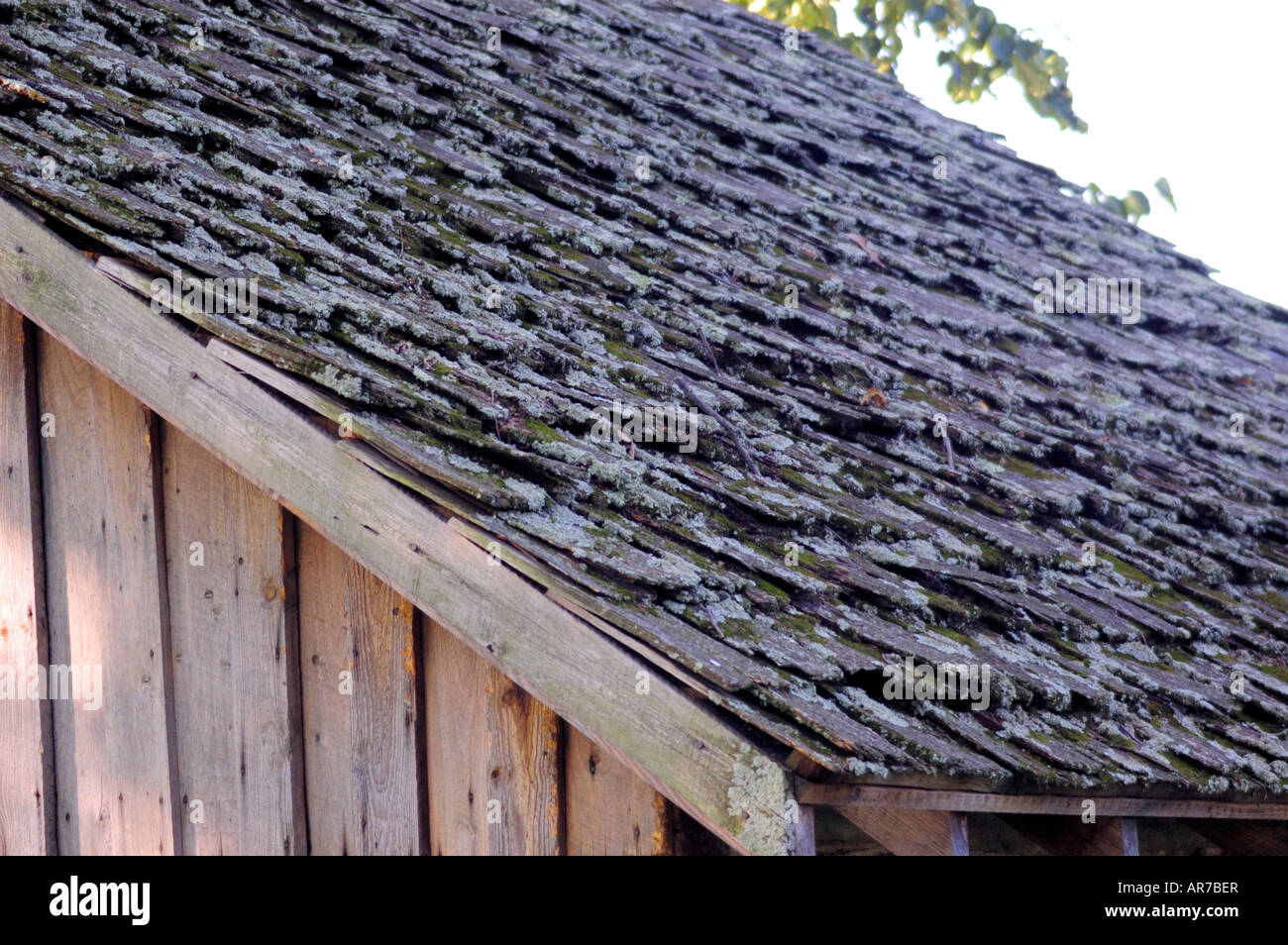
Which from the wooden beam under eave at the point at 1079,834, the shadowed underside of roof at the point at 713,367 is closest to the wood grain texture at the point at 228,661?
the shadowed underside of roof at the point at 713,367

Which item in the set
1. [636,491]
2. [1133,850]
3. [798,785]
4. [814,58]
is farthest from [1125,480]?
[814,58]

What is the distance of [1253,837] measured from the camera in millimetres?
3480

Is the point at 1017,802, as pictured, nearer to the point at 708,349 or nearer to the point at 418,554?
the point at 418,554

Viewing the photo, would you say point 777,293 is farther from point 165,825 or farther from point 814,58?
point 814,58

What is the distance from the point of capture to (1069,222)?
720 centimetres

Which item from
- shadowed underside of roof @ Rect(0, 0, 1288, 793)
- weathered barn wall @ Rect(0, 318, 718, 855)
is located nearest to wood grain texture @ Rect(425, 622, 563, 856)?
weathered barn wall @ Rect(0, 318, 718, 855)

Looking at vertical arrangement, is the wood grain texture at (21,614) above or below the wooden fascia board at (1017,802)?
A: above

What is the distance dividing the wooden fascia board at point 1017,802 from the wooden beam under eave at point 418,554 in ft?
0.39

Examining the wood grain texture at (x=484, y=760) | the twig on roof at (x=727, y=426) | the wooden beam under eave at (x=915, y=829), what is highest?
the twig on roof at (x=727, y=426)

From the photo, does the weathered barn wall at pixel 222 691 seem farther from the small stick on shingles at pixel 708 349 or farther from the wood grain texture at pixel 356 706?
the small stick on shingles at pixel 708 349

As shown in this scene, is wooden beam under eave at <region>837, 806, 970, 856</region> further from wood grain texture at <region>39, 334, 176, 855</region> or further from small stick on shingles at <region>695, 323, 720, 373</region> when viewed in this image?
wood grain texture at <region>39, 334, 176, 855</region>

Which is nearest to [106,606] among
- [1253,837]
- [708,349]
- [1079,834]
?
[708,349]

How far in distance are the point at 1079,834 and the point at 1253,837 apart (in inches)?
31.2

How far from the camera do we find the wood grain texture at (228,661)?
303 cm
